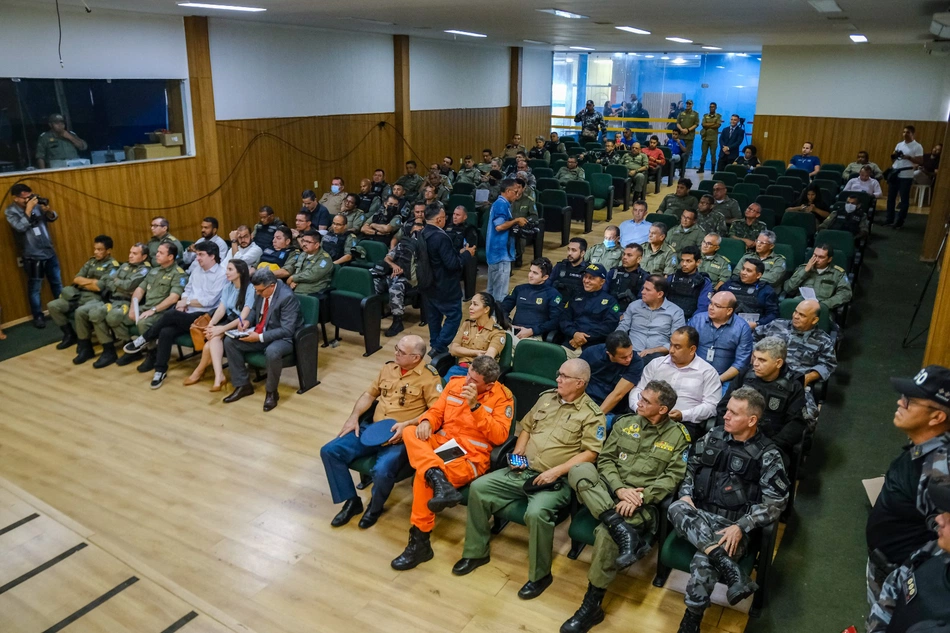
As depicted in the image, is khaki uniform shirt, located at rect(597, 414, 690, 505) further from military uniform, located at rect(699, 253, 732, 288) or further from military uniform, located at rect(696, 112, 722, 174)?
military uniform, located at rect(696, 112, 722, 174)

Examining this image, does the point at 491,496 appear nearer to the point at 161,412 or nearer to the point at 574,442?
the point at 574,442

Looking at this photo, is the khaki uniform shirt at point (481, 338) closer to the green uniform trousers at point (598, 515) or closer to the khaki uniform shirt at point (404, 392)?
the khaki uniform shirt at point (404, 392)

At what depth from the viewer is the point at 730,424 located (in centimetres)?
360

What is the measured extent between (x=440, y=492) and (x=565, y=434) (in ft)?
2.53

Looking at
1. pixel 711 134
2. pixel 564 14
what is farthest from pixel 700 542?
pixel 711 134

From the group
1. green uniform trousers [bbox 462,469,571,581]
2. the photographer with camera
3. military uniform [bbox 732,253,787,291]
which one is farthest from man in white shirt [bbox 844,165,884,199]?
the photographer with camera

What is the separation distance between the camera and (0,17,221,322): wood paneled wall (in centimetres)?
788

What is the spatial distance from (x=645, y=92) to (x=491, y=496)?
18.7m

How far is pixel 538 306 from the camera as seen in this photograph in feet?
19.7

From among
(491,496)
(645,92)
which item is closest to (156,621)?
(491,496)

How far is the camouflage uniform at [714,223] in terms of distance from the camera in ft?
27.7

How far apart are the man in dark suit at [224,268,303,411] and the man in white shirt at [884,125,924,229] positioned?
10293mm

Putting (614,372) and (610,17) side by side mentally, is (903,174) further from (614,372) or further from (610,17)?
(614,372)

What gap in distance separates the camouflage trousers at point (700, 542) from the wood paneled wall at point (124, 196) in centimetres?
747
